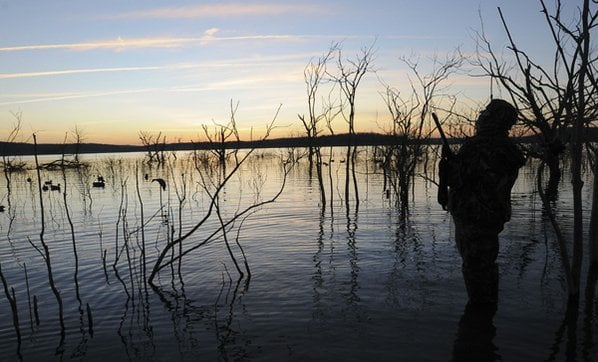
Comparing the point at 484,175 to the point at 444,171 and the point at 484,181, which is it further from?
the point at 444,171

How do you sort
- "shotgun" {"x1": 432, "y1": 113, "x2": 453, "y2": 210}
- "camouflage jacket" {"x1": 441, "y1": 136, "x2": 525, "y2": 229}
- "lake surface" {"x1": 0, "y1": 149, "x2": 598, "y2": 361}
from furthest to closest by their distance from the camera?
"shotgun" {"x1": 432, "y1": 113, "x2": 453, "y2": 210} < "camouflage jacket" {"x1": 441, "y1": 136, "x2": 525, "y2": 229} < "lake surface" {"x1": 0, "y1": 149, "x2": 598, "y2": 361}

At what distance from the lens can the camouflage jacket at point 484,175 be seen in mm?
4953

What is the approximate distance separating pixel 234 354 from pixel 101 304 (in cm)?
258

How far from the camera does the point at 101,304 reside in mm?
6230

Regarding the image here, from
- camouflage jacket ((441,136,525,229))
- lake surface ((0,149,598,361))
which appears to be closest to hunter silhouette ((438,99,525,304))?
camouflage jacket ((441,136,525,229))

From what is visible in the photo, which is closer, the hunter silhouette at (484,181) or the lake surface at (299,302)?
the lake surface at (299,302)

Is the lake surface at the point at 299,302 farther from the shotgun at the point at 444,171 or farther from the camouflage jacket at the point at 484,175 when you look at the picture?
Answer: the shotgun at the point at 444,171

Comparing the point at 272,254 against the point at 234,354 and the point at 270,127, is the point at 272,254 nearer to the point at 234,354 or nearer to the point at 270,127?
the point at 270,127

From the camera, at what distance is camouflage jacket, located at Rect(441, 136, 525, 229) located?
4.95 meters

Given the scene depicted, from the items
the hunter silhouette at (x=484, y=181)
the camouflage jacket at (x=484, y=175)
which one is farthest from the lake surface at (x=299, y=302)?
the camouflage jacket at (x=484, y=175)

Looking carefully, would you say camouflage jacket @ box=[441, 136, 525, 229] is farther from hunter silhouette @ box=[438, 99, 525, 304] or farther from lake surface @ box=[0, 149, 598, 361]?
lake surface @ box=[0, 149, 598, 361]

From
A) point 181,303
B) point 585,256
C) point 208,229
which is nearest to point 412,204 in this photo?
point 208,229

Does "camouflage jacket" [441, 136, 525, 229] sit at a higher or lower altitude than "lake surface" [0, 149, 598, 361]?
higher

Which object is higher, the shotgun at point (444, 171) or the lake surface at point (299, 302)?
the shotgun at point (444, 171)
